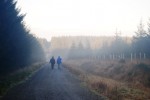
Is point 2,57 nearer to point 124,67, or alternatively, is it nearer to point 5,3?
point 5,3

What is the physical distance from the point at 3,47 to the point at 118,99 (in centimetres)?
1170

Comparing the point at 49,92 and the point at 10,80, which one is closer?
the point at 49,92

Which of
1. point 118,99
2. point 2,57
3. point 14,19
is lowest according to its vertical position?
point 118,99

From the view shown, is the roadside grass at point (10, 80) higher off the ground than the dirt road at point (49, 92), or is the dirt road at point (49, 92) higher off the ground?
the roadside grass at point (10, 80)

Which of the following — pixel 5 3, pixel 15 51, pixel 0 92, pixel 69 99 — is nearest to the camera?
pixel 69 99

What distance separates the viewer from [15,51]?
1081 inches

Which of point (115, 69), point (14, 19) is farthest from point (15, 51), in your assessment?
point (115, 69)

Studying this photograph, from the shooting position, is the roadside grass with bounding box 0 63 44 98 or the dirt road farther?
the roadside grass with bounding box 0 63 44 98

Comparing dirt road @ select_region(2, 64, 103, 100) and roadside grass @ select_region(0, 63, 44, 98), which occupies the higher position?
roadside grass @ select_region(0, 63, 44, 98)

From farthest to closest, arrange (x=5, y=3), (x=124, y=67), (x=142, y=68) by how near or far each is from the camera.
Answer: (x=124, y=67) → (x=142, y=68) → (x=5, y=3)

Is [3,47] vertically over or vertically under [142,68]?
over

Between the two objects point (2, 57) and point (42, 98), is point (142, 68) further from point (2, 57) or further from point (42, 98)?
point (42, 98)

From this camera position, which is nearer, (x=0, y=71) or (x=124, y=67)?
(x=0, y=71)

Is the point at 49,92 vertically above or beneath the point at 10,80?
beneath
